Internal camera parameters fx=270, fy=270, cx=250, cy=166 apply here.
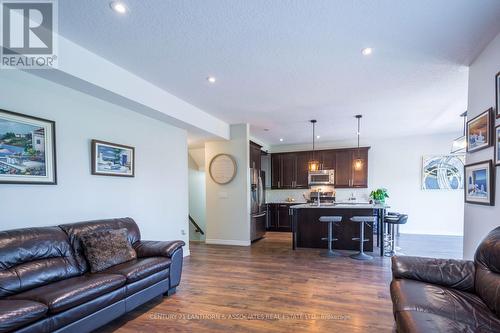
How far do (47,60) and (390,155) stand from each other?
808cm

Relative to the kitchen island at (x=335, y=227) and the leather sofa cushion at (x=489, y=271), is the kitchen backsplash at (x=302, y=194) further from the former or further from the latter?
the leather sofa cushion at (x=489, y=271)

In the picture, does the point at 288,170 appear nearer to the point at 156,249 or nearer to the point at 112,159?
the point at 112,159

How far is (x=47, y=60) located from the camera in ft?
8.18

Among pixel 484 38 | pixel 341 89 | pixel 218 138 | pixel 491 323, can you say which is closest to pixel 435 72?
pixel 484 38

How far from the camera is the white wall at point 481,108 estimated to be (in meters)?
2.55

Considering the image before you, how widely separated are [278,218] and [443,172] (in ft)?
15.5

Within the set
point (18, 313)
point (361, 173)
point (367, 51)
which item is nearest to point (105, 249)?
point (18, 313)

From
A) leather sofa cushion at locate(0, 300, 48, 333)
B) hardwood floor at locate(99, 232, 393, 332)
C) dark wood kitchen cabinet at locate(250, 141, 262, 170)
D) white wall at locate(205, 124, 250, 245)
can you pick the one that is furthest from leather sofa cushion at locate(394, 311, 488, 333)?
dark wood kitchen cabinet at locate(250, 141, 262, 170)

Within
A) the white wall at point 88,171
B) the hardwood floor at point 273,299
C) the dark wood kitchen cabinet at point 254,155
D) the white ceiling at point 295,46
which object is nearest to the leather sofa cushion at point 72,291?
the hardwood floor at point 273,299

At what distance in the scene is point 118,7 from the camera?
6.97 ft

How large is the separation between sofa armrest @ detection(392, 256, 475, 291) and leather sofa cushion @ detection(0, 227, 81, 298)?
312 cm

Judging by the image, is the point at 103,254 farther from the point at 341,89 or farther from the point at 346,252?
the point at 346,252

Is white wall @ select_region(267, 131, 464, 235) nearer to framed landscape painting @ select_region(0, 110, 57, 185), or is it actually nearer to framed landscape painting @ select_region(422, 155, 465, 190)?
framed landscape painting @ select_region(422, 155, 465, 190)

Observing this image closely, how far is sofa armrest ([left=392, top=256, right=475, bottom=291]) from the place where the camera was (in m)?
2.28
